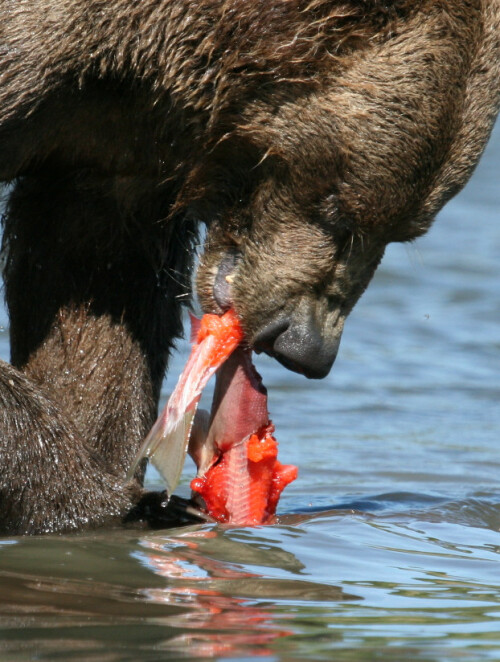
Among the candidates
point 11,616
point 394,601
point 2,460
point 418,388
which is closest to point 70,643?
point 11,616

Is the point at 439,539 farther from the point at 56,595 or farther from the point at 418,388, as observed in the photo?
the point at 418,388

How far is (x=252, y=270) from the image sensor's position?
5254mm

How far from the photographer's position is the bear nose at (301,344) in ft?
16.7

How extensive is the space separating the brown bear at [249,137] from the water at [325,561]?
0.63 m

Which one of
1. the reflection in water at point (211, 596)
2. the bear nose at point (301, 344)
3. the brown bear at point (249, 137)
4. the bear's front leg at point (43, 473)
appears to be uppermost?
the brown bear at point (249, 137)

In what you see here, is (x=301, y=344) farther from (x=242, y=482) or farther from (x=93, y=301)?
(x=93, y=301)

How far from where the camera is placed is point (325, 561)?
4758 millimetres

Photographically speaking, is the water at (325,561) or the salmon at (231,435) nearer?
the water at (325,561)

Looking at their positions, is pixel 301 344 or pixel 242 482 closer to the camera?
pixel 301 344

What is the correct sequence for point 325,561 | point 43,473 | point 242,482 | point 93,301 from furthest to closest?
point 93,301 < point 242,482 < point 43,473 < point 325,561

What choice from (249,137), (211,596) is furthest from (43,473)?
(249,137)

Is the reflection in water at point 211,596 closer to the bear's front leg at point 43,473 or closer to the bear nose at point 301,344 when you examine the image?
the bear's front leg at point 43,473

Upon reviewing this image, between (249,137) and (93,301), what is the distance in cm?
123

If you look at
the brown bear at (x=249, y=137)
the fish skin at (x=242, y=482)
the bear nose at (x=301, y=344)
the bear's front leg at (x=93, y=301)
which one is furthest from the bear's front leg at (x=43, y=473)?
the bear nose at (x=301, y=344)
